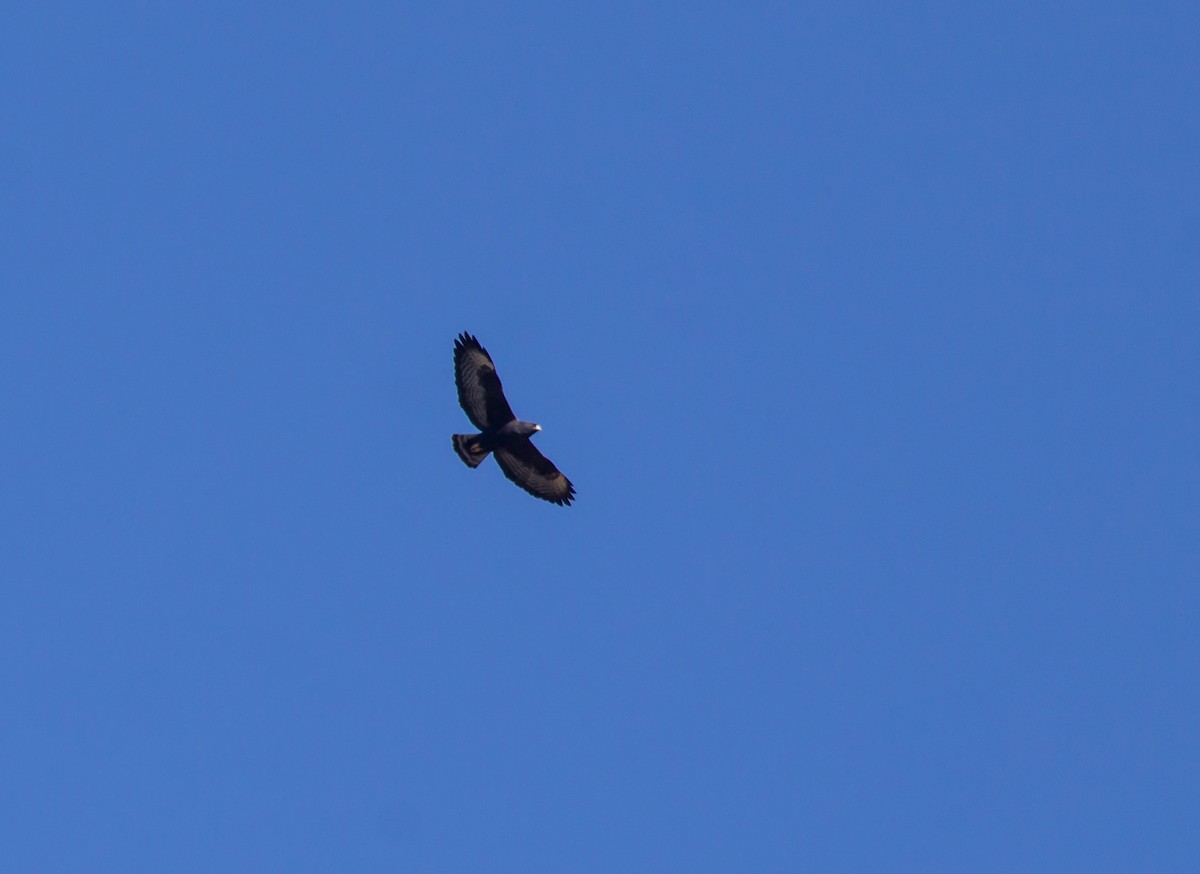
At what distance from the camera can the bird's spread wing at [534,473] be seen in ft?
146

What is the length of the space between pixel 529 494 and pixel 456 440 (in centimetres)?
219

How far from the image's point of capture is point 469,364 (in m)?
43.8

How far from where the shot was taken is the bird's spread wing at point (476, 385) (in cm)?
4372

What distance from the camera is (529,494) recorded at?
4541 cm

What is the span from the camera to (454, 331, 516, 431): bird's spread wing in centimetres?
4372

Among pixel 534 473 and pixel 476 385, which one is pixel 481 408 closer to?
pixel 476 385

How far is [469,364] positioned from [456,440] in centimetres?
122

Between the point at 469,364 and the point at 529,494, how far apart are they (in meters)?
2.79

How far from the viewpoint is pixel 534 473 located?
4516 centimetres

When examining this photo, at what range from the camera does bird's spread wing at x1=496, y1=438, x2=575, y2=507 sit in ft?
146

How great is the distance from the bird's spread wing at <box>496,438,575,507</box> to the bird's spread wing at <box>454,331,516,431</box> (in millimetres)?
615

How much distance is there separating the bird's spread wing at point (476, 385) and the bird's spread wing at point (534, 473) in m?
0.61

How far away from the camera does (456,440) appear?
43.8m

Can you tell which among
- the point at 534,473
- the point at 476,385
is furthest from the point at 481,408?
the point at 534,473
